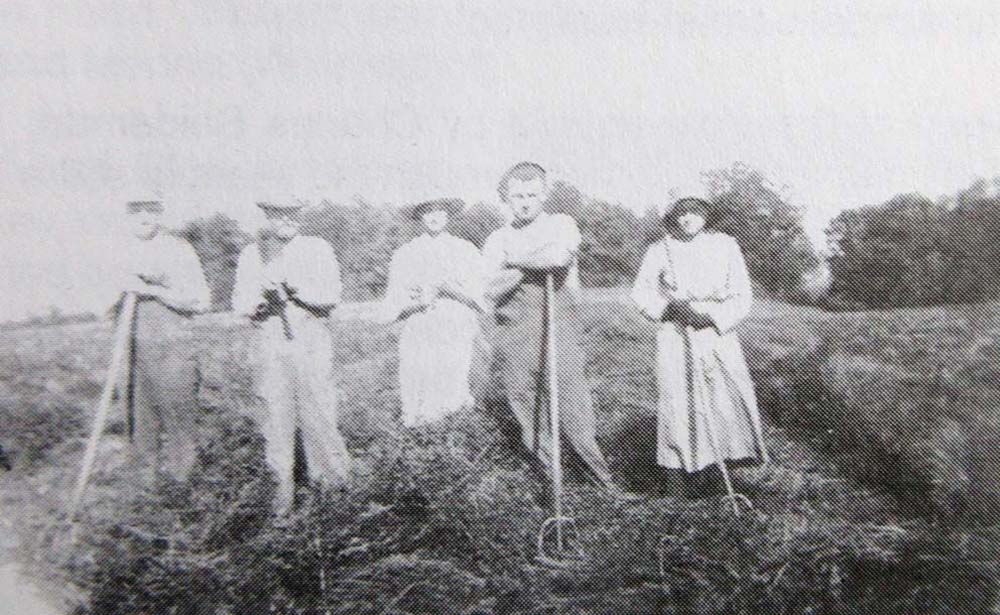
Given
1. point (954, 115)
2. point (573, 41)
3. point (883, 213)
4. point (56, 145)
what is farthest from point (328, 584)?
point (954, 115)

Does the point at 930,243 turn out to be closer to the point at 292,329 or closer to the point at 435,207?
the point at 435,207

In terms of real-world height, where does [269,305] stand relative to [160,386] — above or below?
above

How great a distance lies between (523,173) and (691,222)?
0.54 m

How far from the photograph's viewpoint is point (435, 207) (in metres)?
2.26

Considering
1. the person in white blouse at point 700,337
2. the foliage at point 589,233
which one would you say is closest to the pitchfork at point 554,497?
the foliage at point 589,233

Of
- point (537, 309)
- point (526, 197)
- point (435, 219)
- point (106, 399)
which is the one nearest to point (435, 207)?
point (435, 219)

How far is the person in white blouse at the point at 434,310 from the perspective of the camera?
2273 mm

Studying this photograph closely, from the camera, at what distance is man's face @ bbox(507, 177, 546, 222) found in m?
2.23

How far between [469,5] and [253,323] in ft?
3.98

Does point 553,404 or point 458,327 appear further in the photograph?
point 458,327

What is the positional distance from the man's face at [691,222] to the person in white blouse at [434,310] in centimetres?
64

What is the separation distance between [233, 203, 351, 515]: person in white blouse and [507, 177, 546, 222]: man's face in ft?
1.94

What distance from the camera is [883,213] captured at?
7.16 ft

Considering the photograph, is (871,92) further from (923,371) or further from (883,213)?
(923,371)
